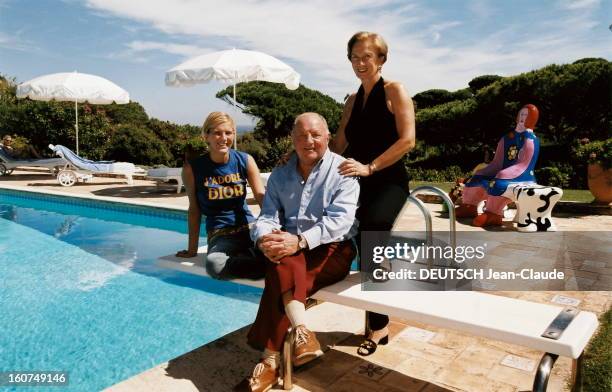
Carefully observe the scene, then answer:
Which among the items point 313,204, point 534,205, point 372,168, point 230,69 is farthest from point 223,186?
point 230,69

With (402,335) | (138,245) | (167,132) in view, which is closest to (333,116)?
(167,132)

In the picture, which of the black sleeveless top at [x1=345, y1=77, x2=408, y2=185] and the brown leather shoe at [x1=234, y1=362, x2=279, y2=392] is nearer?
the brown leather shoe at [x1=234, y1=362, x2=279, y2=392]

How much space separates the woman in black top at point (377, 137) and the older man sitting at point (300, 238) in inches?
5.6

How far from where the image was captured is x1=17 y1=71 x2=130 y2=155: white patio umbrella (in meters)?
14.4

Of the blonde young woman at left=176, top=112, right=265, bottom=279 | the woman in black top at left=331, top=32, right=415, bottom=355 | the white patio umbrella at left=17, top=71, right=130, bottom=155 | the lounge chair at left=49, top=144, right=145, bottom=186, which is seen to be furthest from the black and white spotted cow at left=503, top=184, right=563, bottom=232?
the white patio umbrella at left=17, top=71, right=130, bottom=155

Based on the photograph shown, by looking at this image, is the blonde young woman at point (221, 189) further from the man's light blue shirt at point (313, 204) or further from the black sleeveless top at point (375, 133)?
the black sleeveless top at point (375, 133)

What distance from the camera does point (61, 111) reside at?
20.2 metres

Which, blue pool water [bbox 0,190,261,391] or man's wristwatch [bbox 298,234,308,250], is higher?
man's wristwatch [bbox 298,234,308,250]

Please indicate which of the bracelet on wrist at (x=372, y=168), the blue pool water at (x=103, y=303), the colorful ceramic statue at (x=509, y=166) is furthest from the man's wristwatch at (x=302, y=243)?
the colorful ceramic statue at (x=509, y=166)

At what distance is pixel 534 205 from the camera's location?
747 centimetres

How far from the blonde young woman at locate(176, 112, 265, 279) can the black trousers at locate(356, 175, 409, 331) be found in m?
0.79

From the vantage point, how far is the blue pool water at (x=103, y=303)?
171 inches

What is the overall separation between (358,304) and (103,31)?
1836 cm

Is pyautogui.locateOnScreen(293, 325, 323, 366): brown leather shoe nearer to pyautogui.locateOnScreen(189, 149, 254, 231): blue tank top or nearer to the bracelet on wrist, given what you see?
the bracelet on wrist
